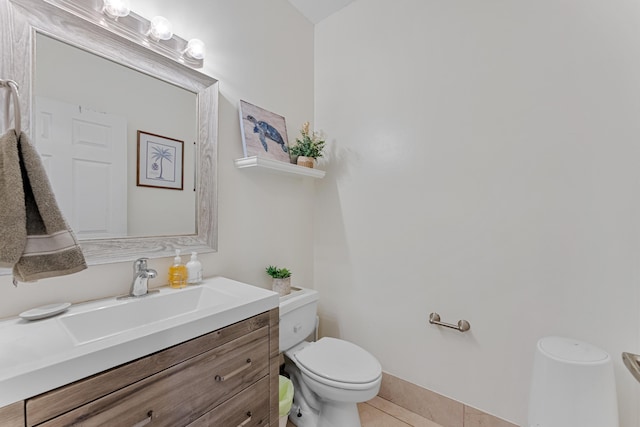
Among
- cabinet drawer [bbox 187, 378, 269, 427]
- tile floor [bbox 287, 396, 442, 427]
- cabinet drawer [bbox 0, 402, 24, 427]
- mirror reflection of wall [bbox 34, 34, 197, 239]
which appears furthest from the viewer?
tile floor [bbox 287, 396, 442, 427]

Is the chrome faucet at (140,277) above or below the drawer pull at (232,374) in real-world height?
above

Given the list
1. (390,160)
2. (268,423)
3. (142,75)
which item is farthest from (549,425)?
(142,75)

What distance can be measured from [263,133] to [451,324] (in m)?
1.56

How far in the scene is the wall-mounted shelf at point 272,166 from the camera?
60.2 inches

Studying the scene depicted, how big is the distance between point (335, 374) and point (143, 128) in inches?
57.2

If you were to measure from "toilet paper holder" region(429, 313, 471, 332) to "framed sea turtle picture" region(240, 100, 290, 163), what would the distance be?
132 cm

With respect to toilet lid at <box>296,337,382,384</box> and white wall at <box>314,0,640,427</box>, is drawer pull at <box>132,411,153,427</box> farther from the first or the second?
white wall at <box>314,0,640,427</box>

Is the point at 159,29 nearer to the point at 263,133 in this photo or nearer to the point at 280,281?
the point at 263,133

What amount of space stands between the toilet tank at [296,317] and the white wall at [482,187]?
41cm

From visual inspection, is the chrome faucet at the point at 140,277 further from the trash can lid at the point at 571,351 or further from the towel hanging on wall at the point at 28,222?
the trash can lid at the point at 571,351

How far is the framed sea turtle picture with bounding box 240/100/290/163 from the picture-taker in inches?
63.4

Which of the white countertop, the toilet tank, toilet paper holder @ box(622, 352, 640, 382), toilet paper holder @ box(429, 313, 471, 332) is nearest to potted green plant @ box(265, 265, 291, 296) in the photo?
the toilet tank

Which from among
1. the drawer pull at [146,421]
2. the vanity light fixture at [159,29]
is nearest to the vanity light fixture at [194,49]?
the vanity light fixture at [159,29]

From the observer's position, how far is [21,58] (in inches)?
36.5
